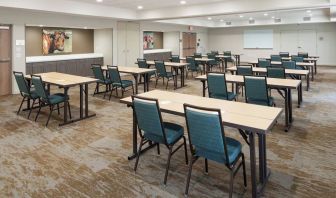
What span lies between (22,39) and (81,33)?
160 inches

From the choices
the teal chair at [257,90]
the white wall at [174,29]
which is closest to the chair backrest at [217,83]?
the teal chair at [257,90]

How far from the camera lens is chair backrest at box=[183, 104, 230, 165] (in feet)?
7.27

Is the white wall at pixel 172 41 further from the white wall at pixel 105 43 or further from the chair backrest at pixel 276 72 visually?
the chair backrest at pixel 276 72

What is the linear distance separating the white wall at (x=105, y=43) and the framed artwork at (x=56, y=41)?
3.55ft

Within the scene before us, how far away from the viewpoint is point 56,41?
415 inches

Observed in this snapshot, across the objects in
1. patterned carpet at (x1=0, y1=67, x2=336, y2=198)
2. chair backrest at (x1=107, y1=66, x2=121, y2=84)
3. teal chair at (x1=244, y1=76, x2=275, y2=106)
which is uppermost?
chair backrest at (x1=107, y1=66, x2=121, y2=84)

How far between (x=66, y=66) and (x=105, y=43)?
2244mm

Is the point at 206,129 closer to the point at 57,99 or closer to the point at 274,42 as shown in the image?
the point at 57,99

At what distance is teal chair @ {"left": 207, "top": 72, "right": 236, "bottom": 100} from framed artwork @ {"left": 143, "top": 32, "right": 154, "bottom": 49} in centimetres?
946

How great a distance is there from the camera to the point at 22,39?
24.6 ft

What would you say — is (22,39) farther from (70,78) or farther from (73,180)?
(73,180)

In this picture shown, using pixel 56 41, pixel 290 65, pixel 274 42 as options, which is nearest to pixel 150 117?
pixel 290 65

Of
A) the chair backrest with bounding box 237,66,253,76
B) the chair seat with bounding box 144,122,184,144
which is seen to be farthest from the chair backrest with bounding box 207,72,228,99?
the chair seat with bounding box 144,122,184,144

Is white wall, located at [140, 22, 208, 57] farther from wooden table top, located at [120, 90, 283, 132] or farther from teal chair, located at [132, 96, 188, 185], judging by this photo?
teal chair, located at [132, 96, 188, 185]
